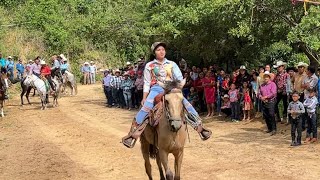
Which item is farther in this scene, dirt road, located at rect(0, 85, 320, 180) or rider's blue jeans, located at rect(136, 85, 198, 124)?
dirt road, located at rect(0, 85, 320, 180)

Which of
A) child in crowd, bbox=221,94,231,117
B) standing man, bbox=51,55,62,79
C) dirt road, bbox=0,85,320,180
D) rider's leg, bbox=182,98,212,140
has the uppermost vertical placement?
standing man, bbox=51,55,62,79

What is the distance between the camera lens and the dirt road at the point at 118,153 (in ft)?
34.3

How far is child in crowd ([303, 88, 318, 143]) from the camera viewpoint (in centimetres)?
1270

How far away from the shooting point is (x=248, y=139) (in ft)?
46.5

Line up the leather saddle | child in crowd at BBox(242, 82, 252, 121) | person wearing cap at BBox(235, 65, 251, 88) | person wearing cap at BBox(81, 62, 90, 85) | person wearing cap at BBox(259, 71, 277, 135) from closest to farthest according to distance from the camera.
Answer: the leather saddle, person wearing cap at BBox(259, 71, 277, 135), child in crowd at BBox(242, 82, 252, 121), person wearing cap at BBox(235, 65, 251, 88), person wearing cap at BBox(81, 62, 90, 85)

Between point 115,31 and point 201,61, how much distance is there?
21.7 ft

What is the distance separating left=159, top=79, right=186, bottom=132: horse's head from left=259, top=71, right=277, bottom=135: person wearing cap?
7408 mm

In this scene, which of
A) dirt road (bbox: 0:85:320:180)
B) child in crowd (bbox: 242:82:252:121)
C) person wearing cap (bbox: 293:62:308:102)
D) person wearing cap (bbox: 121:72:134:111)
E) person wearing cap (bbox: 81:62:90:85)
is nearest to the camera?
dirt road (bbox: 0:85:320:180)

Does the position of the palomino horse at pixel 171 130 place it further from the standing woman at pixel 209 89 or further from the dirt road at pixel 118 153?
the standing woman at pixel 209 89

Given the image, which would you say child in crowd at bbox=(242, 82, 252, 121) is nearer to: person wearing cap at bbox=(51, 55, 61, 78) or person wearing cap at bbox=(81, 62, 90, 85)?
person wearing cap at bbox=(51, 55, 61, 78)

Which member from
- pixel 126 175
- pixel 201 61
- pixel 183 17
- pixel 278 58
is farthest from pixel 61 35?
pixel 126 175

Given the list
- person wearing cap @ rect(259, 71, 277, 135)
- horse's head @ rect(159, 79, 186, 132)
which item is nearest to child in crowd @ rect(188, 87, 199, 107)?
person wearing cap @ rect(259, 71, 277, 135)

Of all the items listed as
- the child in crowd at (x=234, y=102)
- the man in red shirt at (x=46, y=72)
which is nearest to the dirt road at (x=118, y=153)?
the child in crowd at (x=234, y=102)

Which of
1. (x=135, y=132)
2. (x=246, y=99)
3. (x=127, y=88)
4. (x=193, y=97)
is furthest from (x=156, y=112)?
(x=127, y=88)
